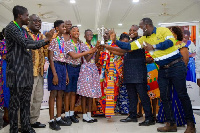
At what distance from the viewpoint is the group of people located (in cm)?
234

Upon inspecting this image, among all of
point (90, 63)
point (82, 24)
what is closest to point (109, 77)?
point (90, 63)

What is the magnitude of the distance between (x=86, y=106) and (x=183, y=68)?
1746 millimetres

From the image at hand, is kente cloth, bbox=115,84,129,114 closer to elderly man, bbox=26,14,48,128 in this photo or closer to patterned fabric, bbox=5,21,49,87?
elderly man, bbox=26,14,48,128

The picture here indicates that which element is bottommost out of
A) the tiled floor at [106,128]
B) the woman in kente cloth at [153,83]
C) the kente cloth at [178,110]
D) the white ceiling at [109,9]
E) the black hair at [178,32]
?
the tiled floor at [106,128]

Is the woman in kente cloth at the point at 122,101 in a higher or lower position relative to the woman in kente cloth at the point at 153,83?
lower

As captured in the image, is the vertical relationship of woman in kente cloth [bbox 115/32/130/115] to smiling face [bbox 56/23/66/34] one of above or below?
below

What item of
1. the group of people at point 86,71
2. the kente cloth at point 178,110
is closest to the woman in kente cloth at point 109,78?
the group of people at point 86,71

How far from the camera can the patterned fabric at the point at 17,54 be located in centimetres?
225

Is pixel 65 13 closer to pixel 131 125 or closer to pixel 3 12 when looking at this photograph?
pixel 3 12

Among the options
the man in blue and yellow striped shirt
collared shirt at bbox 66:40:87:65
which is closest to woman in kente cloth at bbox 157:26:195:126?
the man in blue and yellow striped shirt

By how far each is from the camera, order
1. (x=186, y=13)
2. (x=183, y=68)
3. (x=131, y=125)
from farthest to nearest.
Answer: (x=186, y=13) < (x=131, y=125) < (x=183, y=68)

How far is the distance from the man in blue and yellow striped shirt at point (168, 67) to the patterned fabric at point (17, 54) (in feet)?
4.94

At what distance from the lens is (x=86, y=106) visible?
140 inches

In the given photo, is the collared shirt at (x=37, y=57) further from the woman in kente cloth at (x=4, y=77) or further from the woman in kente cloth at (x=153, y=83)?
the woman in kente cloth at (x=153, y=83)
